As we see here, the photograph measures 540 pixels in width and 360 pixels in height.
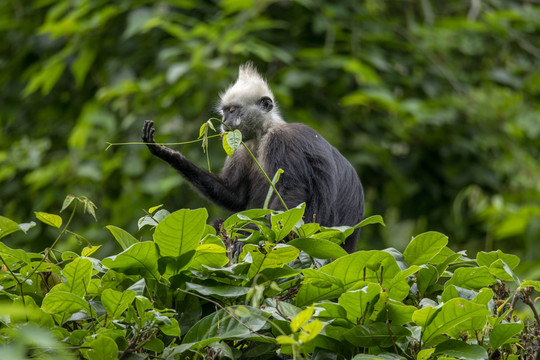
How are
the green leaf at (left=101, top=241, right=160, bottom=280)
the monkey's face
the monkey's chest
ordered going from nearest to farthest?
the green leaf at (left=101, top=241, right=160, bottom=280) < the monkey's chest < the monkey's face

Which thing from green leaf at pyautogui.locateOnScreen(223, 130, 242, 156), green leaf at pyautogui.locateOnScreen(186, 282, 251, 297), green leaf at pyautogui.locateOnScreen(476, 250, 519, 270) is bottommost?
green leaf at pyautogui.locateOnScreen(476, 250, 519, 270)

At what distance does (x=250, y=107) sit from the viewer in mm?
5047

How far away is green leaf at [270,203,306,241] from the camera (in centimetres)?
198

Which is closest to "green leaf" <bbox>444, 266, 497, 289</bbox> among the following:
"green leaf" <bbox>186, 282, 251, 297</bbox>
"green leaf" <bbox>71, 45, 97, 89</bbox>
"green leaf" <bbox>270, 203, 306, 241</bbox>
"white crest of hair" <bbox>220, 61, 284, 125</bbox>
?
"green leaf" <bbox>270, 203, 306, 241</bbox>

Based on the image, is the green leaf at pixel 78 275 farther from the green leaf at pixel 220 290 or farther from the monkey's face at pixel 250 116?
the monkey's face at pixel 250 116

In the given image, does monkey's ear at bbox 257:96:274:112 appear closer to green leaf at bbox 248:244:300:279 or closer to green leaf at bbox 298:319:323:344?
green leaf at bbox 248:244:300:279

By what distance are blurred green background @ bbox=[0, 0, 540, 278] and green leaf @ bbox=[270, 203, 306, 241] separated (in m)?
4.02

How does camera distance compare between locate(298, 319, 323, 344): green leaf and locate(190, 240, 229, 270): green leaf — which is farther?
locate(190, 240, 229, 270): green leaf

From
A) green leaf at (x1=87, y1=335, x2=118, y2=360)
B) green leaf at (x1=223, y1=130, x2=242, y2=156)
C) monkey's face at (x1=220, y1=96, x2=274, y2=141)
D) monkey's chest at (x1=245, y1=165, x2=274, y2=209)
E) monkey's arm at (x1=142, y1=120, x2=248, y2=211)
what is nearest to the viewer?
green leaf at (x1=87, y1=335, x2=118, y2=360)

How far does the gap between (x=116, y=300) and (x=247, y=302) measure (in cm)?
34

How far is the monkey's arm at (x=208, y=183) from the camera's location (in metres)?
4.29

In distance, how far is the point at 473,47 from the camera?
706 cm

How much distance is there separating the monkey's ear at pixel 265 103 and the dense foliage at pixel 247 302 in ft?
9.98

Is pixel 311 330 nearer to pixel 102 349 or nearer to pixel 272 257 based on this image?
pixel 272 257
